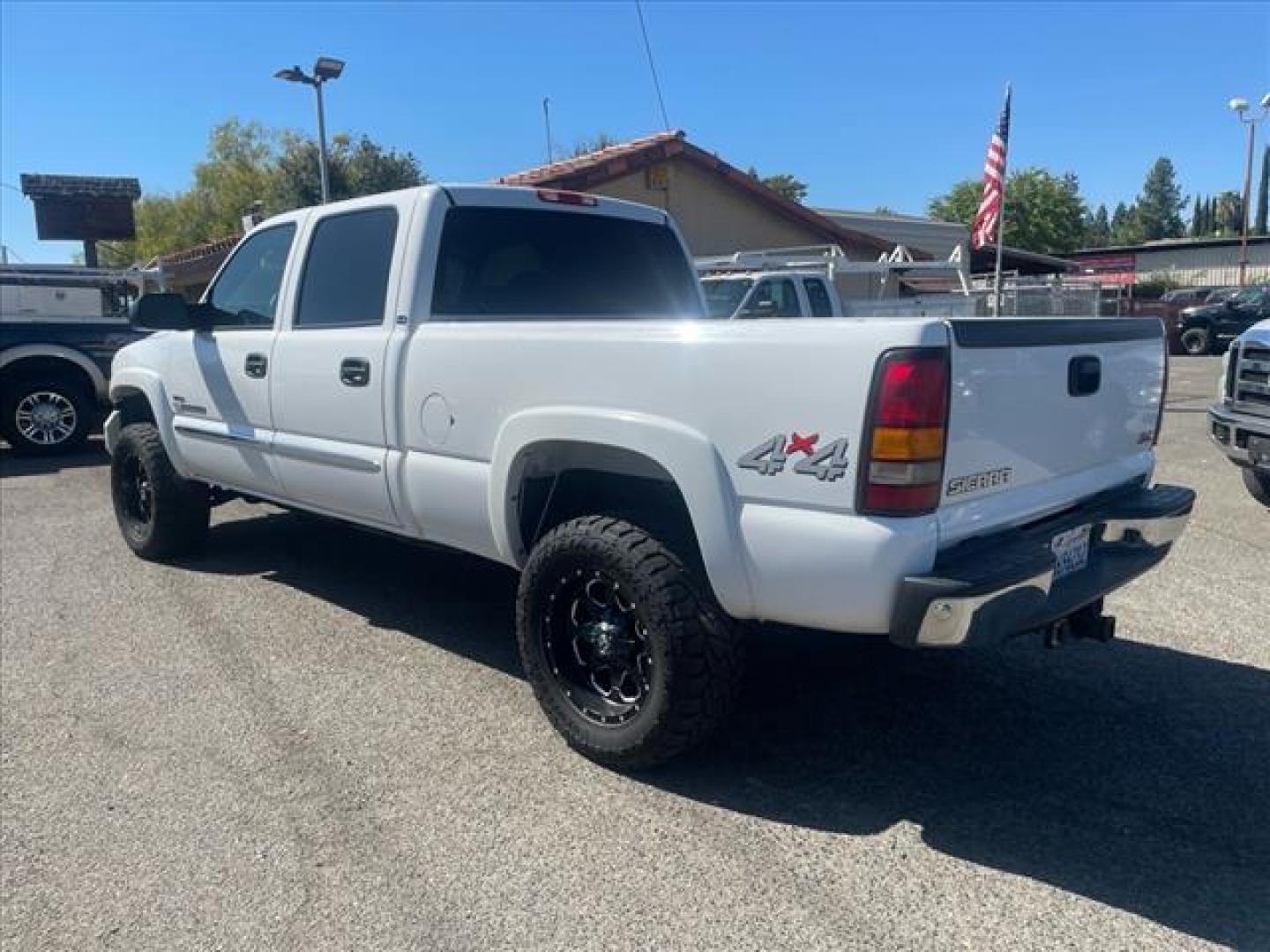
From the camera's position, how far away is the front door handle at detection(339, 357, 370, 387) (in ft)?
13.7

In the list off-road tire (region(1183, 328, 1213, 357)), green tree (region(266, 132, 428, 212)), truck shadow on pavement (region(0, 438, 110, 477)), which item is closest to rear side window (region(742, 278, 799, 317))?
truck shadow on pavement (region(0, 438, 110, 477))

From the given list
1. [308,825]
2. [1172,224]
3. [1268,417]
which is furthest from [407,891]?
[1172,224]

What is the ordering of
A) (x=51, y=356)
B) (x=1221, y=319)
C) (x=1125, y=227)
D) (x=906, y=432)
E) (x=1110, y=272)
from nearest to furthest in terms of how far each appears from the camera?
1. (x=906, y=432)
2. (x=51, y=356)
3. (x=1221, y=319)
4. (x=1110, y=272)
5. (x=1125, y=227)

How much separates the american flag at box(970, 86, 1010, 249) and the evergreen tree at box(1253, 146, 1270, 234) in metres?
87.4

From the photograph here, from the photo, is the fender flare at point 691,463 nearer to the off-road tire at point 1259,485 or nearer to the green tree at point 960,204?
the off-road tire at point 1259,485

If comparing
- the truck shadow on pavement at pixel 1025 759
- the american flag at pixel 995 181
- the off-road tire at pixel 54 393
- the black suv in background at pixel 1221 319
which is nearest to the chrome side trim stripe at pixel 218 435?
the truck shadow on pavement at pixel 1025 759

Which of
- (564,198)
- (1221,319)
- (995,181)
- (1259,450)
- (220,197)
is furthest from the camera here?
(220,197)

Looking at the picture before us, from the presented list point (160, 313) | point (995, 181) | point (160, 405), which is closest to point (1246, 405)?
point (160, 313)

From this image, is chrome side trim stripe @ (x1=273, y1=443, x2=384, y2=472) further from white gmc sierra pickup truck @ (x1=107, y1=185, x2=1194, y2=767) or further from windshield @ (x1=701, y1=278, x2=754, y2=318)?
windshield @ (x1=701, y1=278, x2=754, y2=318)

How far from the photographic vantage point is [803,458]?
2775 mm

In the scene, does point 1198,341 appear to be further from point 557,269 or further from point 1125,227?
point 1125,227

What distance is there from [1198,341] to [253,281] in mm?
26424

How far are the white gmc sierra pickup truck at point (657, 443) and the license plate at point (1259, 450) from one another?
3.41 meters

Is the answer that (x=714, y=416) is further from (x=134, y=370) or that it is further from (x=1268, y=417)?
(x=1268, y=417)
